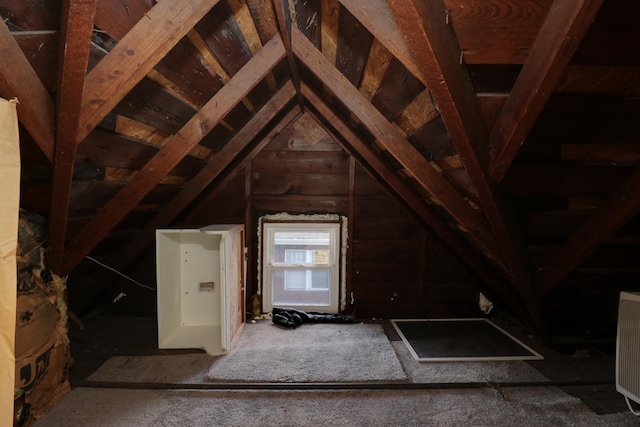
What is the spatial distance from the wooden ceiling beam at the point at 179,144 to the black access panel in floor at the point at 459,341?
2.29m

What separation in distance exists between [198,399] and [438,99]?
7.18 feet

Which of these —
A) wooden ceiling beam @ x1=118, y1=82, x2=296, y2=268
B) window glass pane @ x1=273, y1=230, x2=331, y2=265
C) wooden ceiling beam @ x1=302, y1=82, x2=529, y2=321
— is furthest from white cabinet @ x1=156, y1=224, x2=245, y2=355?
wooden ceiling beam @ x1=302, y1=82, x2=529, y2=321

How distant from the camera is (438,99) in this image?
127cm

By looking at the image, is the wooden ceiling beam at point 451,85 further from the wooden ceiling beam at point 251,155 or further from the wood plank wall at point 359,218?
the wooden ceiling beam at point 251,155

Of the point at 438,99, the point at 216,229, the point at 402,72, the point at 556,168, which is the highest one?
the point at 402,72

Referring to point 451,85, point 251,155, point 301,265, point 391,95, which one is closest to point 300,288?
point 301,265

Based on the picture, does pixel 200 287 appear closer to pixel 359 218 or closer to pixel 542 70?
pixel 359 218

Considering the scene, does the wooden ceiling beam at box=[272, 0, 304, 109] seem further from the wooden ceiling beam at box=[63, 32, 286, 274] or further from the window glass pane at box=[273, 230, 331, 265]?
the window glass pane at box=[273, 230, 331, 265]

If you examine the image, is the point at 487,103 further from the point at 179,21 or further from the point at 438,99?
the point at 179,21

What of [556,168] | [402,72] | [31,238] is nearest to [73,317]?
[31,238]

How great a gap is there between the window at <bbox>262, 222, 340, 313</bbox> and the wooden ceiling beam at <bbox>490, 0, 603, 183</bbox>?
2364 mm

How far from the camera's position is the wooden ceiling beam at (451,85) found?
3.47 ft

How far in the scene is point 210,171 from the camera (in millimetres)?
2994

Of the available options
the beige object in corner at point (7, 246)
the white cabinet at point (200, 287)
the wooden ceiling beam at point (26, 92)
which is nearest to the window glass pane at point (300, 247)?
the white cabinet at point (200, 287)
